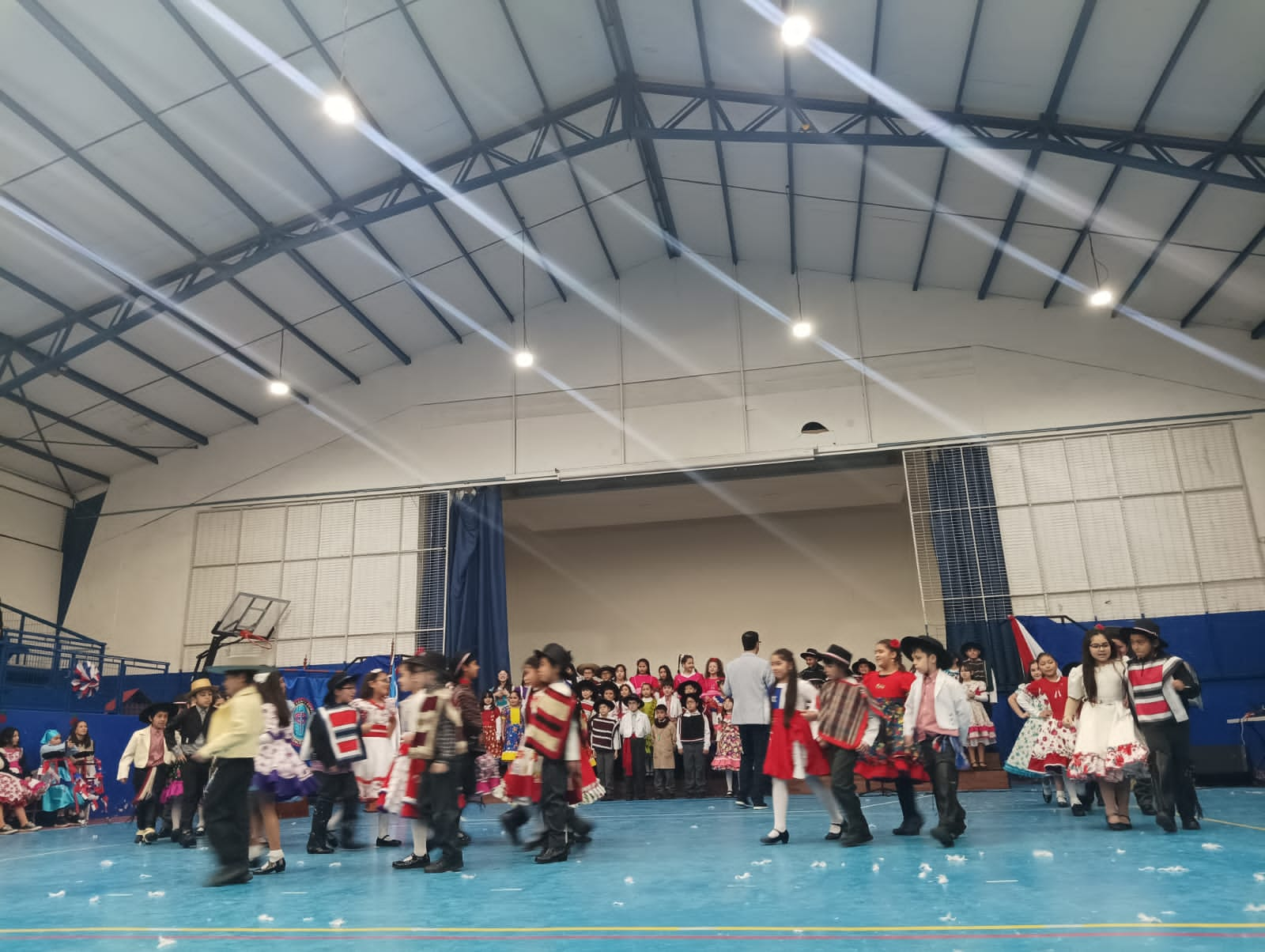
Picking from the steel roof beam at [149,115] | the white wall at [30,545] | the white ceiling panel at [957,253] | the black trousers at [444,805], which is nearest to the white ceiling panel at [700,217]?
the white ceiling panel at [957,253]

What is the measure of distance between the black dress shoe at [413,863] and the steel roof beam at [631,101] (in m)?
9.23

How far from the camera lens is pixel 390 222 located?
1307cm

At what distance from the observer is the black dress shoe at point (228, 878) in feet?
15.6

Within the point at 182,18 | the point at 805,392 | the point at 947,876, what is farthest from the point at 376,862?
the point at 805,392

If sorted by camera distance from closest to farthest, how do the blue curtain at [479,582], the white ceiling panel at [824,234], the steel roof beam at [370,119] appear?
the steel roof beam at [370,119] < the white ceiling panel at [824,234] < the blue curtain at [479,582]

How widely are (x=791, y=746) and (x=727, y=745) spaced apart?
5.30 meters

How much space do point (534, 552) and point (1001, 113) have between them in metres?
12.2

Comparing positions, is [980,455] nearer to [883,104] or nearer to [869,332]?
[869,332]

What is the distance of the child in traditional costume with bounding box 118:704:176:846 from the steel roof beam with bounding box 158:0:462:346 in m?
6.63

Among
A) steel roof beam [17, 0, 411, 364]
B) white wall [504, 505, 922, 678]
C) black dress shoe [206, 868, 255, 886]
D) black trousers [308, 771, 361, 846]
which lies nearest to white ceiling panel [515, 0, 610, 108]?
steel roof beam [17, 0, 411, 364]

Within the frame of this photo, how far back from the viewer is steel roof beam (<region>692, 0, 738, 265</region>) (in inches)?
416

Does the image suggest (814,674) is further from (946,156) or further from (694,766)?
(946,156)

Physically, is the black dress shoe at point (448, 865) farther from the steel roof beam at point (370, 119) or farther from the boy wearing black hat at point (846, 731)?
the steel roof beam at point (370, 119)

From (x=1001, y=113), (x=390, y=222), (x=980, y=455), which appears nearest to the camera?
(x=1001, y=113)
